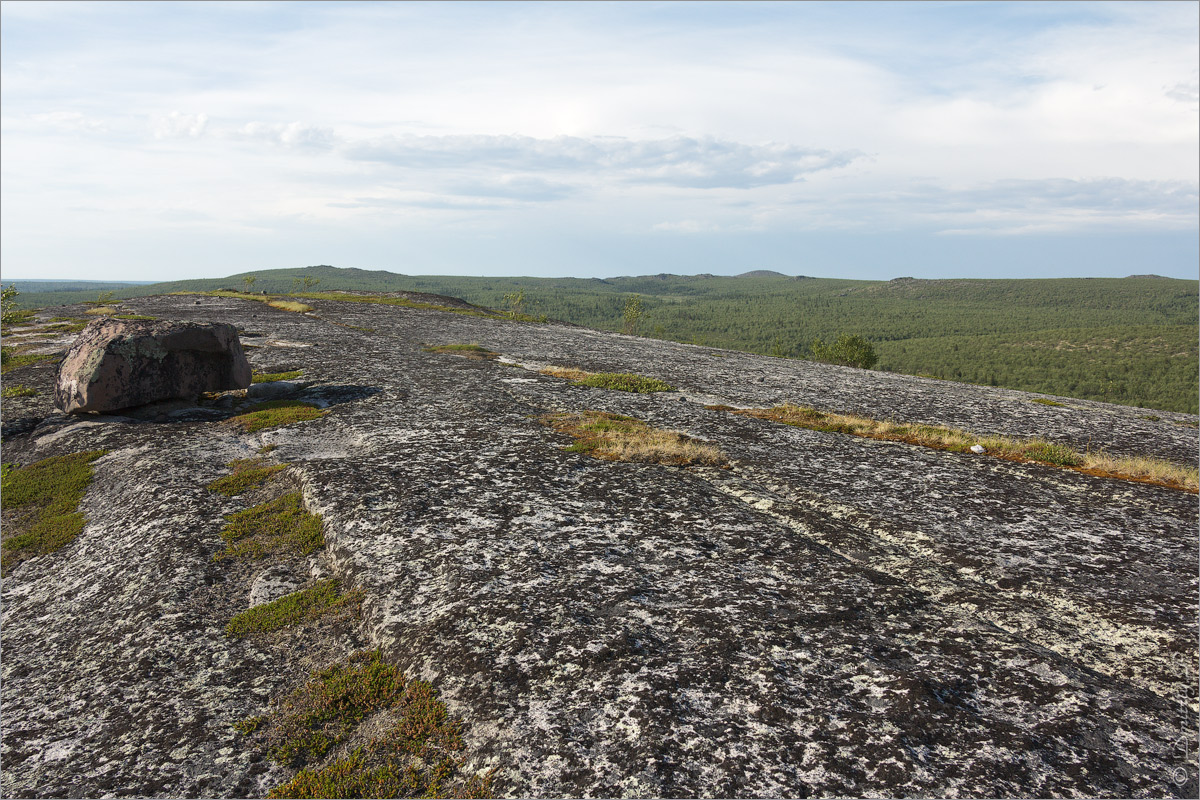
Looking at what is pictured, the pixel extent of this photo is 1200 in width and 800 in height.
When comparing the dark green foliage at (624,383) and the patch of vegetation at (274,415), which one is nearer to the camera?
the patch of vegetation at (274,415)

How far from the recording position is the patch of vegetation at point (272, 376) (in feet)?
83.2

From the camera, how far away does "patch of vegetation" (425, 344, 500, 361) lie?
114ft

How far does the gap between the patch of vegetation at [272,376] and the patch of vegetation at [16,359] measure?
12438 millimetres

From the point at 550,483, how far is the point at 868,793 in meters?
9.03

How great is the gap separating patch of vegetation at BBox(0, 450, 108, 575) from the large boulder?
10.4 ft

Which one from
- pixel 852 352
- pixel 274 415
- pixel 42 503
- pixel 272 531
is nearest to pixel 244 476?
pixel 272 531

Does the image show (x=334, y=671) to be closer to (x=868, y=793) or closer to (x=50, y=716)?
(x=50, y=716)

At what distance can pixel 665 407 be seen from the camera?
76.3 feet

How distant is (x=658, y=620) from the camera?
8.41 metres

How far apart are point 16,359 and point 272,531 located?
97.3 ft

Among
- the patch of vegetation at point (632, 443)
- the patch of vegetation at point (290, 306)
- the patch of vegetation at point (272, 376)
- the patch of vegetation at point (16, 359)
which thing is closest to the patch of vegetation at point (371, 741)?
the patch of vegetation at point (632, 443)

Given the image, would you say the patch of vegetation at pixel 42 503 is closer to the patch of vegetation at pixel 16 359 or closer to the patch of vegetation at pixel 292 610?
the patch of vegetation at pixel 292 610

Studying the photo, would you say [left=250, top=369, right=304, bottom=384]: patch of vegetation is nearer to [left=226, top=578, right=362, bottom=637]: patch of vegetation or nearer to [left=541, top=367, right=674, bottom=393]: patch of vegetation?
[left=541, top=367, right=674, bottom=393]: patch of vegetation

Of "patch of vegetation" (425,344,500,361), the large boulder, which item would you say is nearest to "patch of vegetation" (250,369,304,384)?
the large boulder
